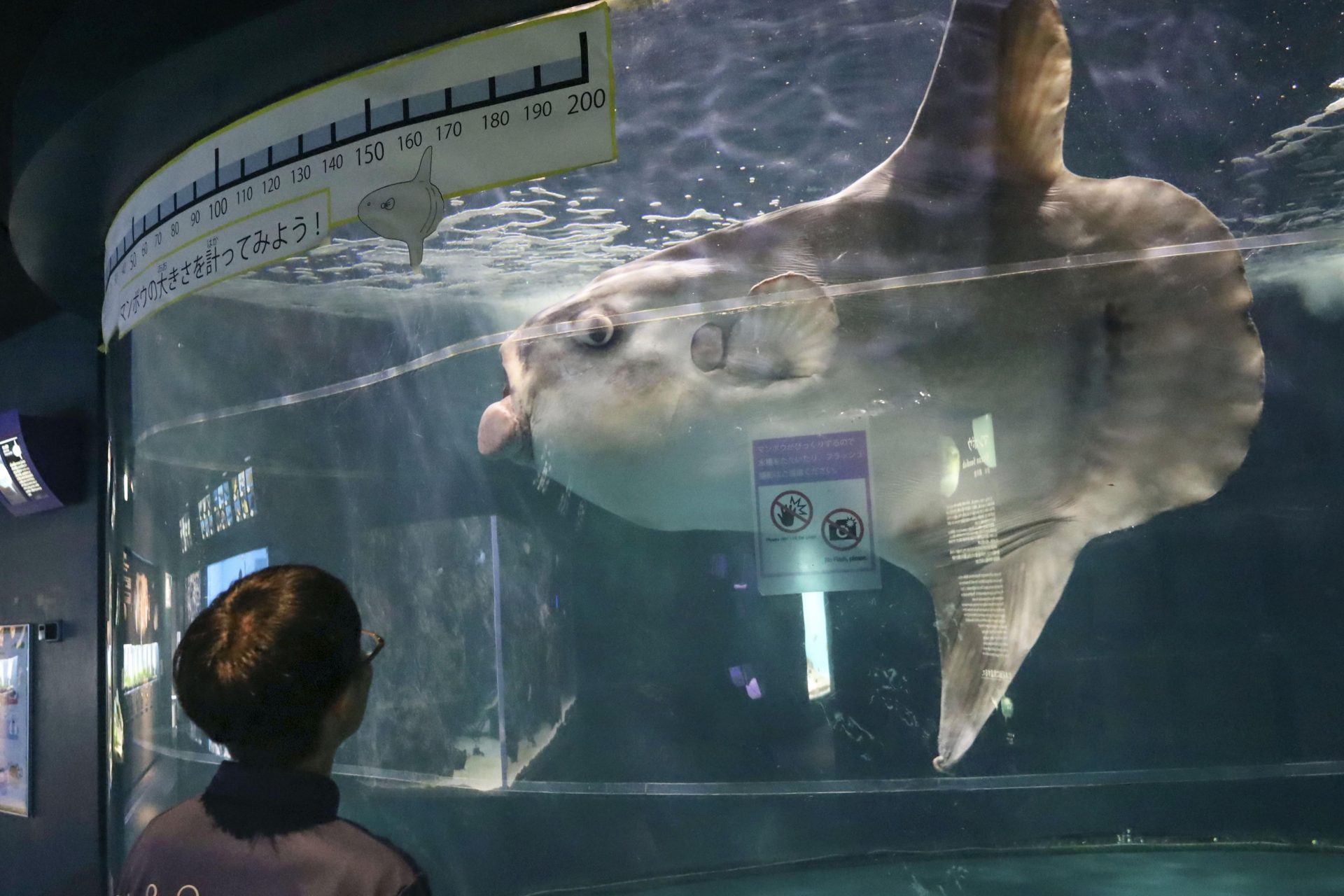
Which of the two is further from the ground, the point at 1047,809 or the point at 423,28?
the point at 423,28

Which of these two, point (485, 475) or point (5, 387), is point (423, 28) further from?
point (5, 387)

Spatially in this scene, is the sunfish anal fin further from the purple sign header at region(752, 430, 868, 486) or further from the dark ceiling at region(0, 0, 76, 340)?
the dark ceiling at region(0, 0, 76, 340)

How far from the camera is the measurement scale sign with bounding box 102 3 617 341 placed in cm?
241

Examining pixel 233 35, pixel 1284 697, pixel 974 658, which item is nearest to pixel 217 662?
pixel 974 658

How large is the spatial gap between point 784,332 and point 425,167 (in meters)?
1.03

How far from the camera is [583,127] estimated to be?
7.88 ft

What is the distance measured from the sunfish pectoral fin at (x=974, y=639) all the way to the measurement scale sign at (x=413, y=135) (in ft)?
4.43

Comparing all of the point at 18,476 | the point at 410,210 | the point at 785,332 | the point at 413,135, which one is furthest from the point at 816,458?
the point at 18,476

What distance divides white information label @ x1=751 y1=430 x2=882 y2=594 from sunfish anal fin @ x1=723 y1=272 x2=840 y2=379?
19 cm

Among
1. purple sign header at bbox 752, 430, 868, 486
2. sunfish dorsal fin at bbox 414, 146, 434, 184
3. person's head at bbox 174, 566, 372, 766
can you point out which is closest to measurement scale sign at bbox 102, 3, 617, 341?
sunfish dorsal fin at bbox 414, 146, 434, 184

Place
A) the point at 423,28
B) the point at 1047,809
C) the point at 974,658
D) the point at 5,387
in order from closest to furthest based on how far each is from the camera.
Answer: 1. the point at 974,658
2. the point at 1047,809
3. the point at 423,28
4. the point at 5,387

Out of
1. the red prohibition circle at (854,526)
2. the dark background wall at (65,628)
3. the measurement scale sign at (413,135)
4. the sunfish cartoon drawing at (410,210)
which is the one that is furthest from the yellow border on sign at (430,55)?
the dark background wall at (65,628)

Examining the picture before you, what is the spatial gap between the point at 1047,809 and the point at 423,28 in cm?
251

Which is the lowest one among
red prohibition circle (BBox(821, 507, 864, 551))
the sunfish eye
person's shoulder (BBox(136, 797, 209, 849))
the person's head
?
person's shoulder (BBox(136, 797, 209, 849))
